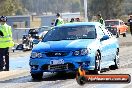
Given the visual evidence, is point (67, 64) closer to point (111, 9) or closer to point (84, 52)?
point (84, 52)

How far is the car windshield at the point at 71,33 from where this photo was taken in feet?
47.1

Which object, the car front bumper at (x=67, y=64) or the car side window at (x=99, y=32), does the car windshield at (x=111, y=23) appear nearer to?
the car side window at (x=99, y=32)

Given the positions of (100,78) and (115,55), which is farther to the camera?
(115,55)

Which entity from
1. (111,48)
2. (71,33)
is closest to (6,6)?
(111,48)

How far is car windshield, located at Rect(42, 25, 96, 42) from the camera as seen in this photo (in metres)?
14.4

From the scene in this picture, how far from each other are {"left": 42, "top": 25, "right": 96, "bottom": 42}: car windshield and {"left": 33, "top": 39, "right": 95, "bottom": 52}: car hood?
43 cm

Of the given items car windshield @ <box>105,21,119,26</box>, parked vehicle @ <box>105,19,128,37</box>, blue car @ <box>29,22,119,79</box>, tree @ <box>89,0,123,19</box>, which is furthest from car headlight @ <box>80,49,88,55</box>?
tree @ <box>89,0,123,19</box>

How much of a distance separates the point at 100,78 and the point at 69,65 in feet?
24.3

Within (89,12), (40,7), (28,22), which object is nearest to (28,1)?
(40,7)

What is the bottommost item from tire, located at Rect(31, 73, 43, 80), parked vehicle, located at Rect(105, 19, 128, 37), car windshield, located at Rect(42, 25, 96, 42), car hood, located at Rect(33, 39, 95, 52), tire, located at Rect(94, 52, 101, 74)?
tire, located at Rect(31, 73, 43, 80)

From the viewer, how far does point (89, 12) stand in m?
103

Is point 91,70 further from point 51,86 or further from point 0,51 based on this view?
point 0,51

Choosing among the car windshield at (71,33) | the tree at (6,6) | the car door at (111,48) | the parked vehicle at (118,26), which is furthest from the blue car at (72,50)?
the tree at (6,6)

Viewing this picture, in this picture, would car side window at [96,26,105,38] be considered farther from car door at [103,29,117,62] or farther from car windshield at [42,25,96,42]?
car door at [103,29,117,62]
